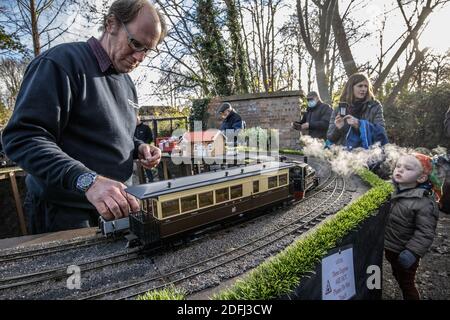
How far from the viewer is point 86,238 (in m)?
2.84

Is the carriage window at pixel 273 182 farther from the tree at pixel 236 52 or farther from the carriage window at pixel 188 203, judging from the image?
the tree at pixel 236 52

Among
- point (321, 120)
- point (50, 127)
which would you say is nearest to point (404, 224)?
point (50, 127)

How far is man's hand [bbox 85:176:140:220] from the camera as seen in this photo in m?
1.51

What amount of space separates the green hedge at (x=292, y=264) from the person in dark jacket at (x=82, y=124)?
0.84 m

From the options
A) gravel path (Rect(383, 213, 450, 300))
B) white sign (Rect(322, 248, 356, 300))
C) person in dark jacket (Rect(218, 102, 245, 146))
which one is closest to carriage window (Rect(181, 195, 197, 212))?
white sign (Rect(322, 248, 356, 300))

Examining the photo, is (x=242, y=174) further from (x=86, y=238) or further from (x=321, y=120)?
(x=321, y=120)

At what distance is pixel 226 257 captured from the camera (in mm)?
2533

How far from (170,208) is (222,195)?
745mm

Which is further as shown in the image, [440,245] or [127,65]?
[440,245]

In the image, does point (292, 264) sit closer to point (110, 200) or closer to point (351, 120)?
point (110, 200)

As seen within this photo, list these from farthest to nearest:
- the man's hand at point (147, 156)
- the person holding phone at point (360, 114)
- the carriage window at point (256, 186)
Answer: the person holding phone at point (360, 114) < the carriage window at point (256, 186) < the man's hand at point (147, 156)

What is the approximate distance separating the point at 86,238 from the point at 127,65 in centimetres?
190

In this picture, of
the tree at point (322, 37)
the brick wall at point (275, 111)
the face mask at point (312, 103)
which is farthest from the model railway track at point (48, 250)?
the tree at point (322, 37)

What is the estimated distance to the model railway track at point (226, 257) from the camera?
2.06 metres
